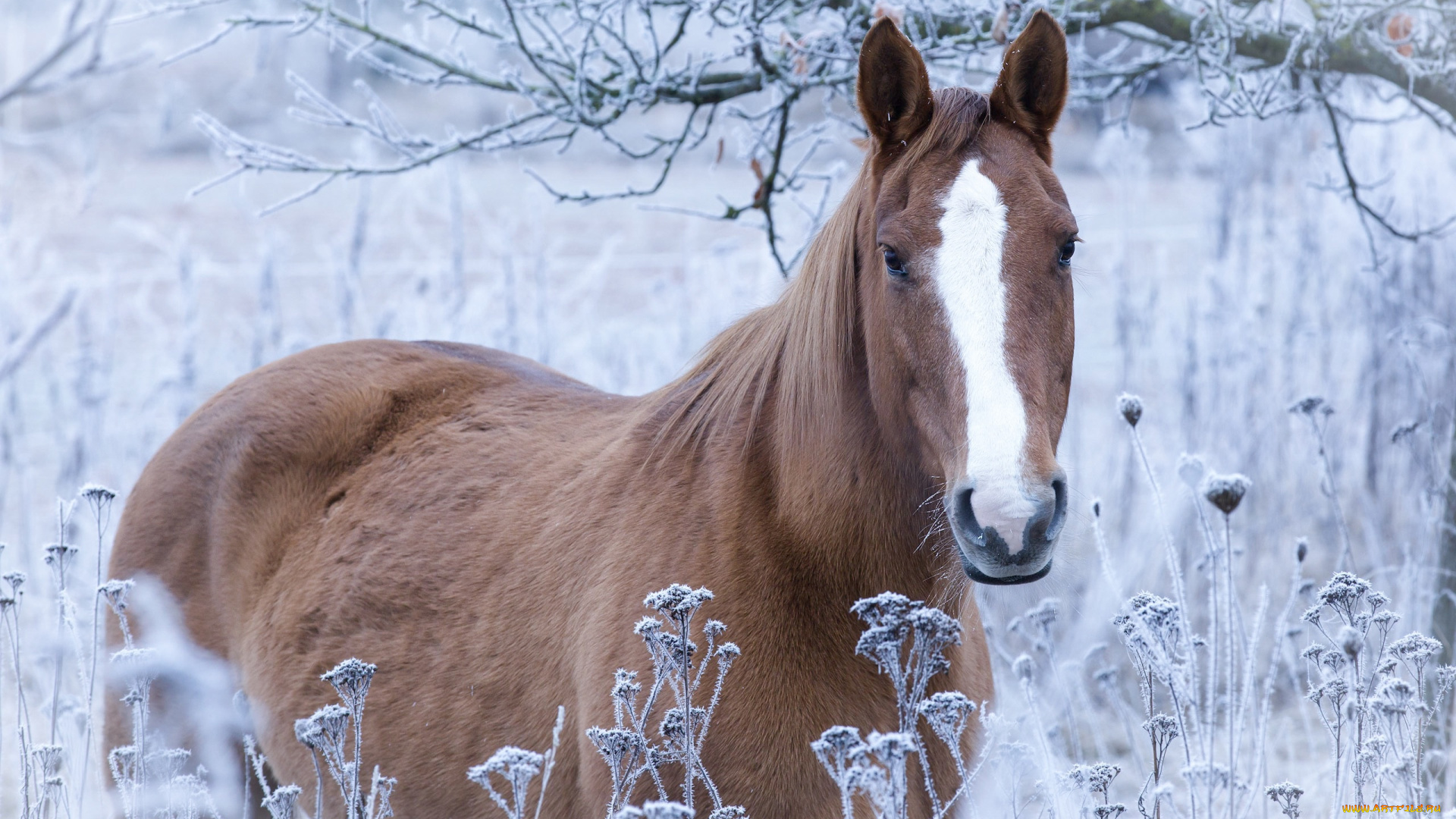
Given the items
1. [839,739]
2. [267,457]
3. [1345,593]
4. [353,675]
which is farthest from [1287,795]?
[267,457]

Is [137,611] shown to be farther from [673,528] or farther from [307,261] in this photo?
[307,261]

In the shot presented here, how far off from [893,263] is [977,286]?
0.20 m

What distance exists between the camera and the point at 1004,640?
5.20 m

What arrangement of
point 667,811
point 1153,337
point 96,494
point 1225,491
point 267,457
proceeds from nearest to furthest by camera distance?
point 667,811 < point 1225,491 < point 96,494 < point 267,457 < point 1153,337

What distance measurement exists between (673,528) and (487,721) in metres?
0.64

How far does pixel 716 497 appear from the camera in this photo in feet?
7.72

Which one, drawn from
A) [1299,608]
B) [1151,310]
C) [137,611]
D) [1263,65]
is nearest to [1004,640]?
[1299,608]

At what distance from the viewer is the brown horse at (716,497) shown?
193 centimetres

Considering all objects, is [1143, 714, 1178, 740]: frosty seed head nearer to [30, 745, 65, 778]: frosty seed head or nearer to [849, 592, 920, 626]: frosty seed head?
[849, 592, 920, 626]: frosty seed head

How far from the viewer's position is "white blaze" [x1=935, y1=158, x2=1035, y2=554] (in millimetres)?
1715

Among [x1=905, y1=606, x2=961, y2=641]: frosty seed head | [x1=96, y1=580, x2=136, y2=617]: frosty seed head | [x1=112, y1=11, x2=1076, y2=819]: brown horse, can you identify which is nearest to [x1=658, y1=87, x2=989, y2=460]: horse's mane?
[x1=112, y1=11, x2=1076, y2=819]: brown horse

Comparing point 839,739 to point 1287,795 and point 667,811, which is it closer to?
point 667,811

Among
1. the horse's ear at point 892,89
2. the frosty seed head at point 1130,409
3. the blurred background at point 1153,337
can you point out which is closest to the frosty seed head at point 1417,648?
the frosty seed head at point 1130,409

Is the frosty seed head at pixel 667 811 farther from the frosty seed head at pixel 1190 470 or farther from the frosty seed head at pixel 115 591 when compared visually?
the frosty seed head at pixel 115 591
